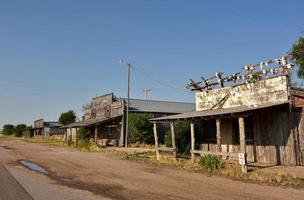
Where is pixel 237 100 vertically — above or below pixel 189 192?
above

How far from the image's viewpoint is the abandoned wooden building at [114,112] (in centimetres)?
3631

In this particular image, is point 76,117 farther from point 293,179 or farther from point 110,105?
point 293,179

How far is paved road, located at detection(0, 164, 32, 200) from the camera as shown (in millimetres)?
9102

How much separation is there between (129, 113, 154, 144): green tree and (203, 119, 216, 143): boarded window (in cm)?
1336

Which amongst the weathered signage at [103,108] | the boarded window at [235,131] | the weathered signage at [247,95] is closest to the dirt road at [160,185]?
the boarded window at [235,131]

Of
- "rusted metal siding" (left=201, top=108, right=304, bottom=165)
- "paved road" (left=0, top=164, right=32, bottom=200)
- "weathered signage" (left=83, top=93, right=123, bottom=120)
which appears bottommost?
"paved road" (left=0, top=164, right=32, bottom=200)

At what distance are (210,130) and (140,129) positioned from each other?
1433 cm

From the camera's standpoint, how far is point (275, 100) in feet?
54.7

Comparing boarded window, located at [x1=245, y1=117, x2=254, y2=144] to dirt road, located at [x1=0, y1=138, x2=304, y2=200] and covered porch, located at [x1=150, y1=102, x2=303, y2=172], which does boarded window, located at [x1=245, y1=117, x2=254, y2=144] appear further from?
dirt road, located at [x1=0, y1=138, x2=304, y2=200]

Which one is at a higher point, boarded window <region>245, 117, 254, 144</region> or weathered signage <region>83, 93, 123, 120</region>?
weathered signage <region>83, 93, 123, 120</region>

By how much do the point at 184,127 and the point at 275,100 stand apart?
804 centimetres

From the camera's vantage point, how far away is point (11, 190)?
402 inches

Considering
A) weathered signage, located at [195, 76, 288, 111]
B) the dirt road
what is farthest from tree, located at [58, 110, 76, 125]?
the dirt road

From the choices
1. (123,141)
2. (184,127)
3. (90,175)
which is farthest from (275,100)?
(123,141)
